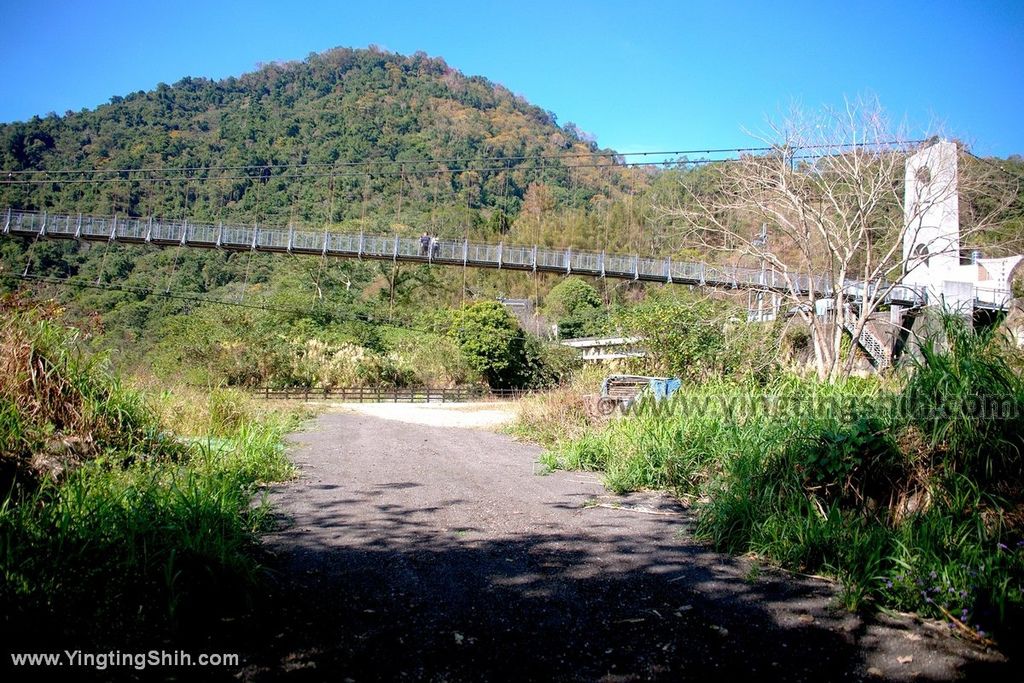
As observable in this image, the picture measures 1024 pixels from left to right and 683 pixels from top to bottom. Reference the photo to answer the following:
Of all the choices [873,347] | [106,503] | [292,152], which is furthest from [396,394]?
[292,152]

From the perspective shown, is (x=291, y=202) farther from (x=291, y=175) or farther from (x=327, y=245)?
(x=327, y=245)

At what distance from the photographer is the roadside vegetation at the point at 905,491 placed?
3.38m

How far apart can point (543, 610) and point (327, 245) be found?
29045 millimetres

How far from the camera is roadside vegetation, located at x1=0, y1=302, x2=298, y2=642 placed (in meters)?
2.78

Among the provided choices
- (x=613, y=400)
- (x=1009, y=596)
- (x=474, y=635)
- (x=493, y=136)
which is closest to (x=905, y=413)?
(x=1009, y=596)

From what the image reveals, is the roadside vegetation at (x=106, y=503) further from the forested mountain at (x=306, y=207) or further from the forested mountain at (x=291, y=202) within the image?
the forested mountain at (x=306, y=207)

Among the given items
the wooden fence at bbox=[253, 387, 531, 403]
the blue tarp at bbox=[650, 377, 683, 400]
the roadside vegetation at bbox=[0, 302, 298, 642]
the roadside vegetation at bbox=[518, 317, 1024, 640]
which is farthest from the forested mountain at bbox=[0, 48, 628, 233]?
the roadside vegetation at bbox=[518, 317, 1024, 640]

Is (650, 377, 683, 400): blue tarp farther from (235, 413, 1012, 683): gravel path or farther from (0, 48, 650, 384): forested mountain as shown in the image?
(0, 48, 650, 384): forested mountain

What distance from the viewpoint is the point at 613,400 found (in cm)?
1130

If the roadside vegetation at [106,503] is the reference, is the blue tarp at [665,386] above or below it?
above

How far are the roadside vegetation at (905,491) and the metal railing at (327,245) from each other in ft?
60.4

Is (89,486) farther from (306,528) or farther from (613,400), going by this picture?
(613,400)

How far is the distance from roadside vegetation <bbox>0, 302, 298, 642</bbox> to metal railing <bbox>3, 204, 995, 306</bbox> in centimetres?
1966

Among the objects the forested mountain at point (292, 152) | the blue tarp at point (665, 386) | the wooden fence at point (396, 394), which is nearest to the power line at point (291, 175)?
the forested mountain at point (292, 152)
